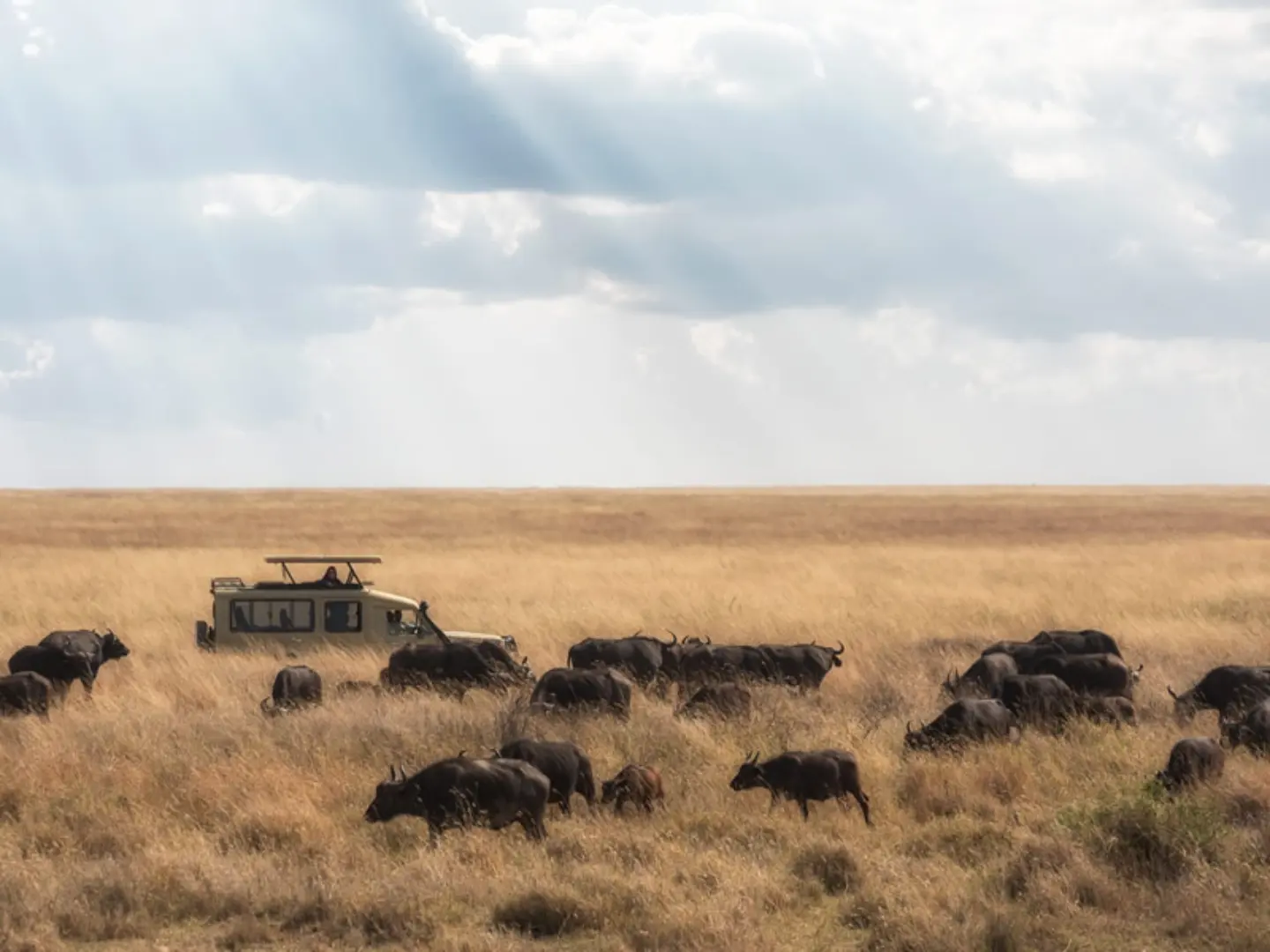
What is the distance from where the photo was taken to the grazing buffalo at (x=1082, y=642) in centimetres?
2166

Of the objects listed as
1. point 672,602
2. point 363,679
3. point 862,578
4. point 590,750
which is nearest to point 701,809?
point 590,750

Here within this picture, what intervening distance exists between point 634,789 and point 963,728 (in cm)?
370

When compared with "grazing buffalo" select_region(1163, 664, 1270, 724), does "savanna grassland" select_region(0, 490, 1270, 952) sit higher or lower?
lower

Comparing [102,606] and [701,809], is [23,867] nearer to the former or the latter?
[701,809]

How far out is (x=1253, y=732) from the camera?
14797 millimetres

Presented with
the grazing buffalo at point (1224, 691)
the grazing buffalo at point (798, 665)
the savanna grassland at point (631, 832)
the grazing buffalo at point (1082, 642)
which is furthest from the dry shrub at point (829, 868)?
the grazing buffalo at point (1082, 642)

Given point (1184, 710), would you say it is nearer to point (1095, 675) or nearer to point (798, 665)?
point (1095, 675)

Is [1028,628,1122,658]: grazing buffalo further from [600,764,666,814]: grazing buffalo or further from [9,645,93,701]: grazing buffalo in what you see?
[9,645,93,701]: grazing buffalo

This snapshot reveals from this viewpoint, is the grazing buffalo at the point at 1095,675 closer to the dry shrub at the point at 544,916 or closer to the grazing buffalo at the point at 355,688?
the grazing buffalo at the point at 355,688

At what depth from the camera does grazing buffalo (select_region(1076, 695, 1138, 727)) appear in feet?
53.3

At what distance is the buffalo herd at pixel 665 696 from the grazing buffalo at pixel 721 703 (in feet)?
0.06

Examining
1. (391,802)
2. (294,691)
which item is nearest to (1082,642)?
(294,691)

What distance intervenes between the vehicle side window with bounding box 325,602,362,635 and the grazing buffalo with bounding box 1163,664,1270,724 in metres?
10.9

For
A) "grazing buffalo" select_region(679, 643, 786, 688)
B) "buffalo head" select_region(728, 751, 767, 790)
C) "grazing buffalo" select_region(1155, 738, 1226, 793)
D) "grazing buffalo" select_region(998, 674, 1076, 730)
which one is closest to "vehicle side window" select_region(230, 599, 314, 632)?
"grazing buffalo" select_region(679, 643, 786, 688)
